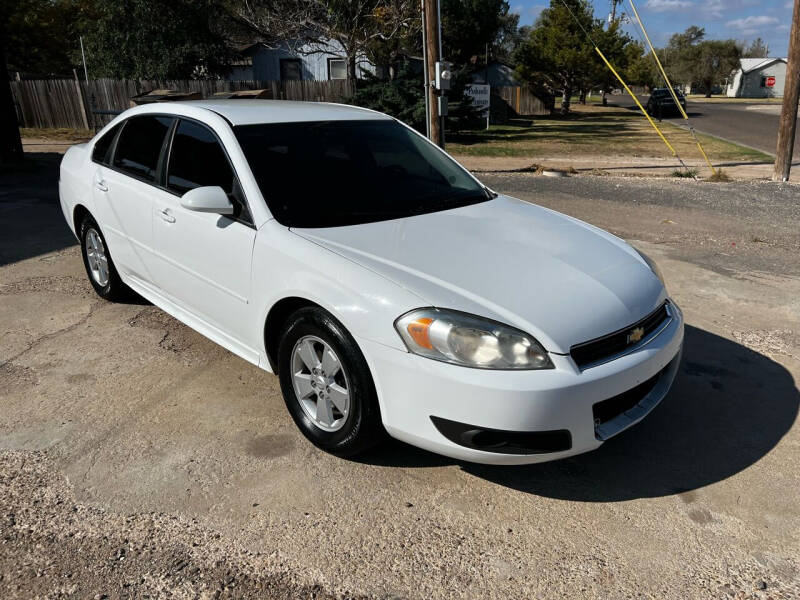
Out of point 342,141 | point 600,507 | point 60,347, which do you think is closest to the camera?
point 600,507

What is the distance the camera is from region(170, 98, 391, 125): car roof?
12.6ft

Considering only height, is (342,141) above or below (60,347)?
above

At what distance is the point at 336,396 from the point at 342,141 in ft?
5.61

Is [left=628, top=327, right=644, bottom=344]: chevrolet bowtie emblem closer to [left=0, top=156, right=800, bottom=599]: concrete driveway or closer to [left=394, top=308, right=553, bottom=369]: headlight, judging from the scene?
[left=394, top=308, right=553, bottom=369]: headlight

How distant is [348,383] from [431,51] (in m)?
10.7

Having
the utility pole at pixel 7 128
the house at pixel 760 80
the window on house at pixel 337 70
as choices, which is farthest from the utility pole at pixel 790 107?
the house at pixel 760 80

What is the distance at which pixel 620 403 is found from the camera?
110 inches

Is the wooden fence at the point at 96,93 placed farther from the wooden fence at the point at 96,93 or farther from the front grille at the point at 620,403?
the front grille at the point at 620,403

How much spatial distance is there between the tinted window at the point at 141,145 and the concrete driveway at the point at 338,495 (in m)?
1.17

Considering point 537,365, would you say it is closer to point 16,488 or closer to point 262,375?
point 262,375

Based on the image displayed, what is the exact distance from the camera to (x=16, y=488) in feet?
9.50

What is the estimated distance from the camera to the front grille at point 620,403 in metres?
2.69

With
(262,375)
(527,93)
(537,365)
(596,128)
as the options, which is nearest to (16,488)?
(262,375)

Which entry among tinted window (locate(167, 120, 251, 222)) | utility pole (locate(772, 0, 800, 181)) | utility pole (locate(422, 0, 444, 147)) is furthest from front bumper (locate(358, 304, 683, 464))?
utility pole (locate(772, 0, 800, 181))
